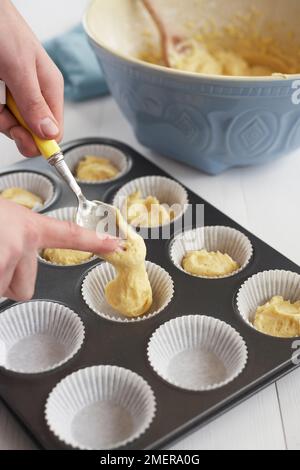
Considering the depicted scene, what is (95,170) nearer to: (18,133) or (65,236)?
(18,133)

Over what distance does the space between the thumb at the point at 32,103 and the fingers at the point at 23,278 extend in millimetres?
451

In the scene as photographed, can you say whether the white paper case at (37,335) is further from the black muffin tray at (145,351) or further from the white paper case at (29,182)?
the white paper case at (29,182)

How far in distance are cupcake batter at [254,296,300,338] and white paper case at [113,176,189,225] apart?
Answer: 52 cm

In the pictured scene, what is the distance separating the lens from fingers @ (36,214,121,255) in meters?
1.32

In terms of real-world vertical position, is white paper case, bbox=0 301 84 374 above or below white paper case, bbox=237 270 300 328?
above

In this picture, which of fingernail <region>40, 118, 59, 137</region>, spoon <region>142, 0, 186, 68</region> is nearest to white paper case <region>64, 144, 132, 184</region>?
spoon <region>142, 0, 186, 68</region>

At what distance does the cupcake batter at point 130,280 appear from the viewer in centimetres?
164

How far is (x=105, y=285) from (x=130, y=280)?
0.15m

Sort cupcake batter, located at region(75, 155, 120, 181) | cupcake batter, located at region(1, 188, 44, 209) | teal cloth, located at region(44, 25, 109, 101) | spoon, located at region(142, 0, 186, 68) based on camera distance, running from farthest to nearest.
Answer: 1. teal cloth, located at region(44, 25, 109, 101)
2. spoon, located at region(142, 0, 186, 68)
3. cupcake batter, located at region(75, 155, 120, 181)
4. cupcake batter, located at region(1, 188, 44, 209)

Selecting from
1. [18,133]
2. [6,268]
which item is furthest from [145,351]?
[18,133]

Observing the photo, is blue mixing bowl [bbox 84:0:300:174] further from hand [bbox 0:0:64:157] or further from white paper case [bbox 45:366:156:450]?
white paper case [bbox 45:366:156:450]

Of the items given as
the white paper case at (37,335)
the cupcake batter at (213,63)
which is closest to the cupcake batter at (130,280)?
the white paper case at (37,335)

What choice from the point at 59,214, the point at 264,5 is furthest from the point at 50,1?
the point at 59,214

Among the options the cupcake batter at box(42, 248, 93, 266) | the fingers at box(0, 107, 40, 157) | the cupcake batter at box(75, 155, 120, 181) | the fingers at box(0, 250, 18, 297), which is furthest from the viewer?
the cupcake batter at box(75, 155, 120, 181)
